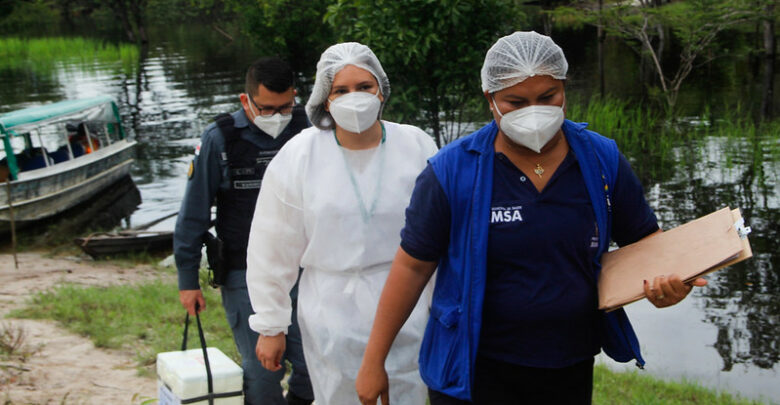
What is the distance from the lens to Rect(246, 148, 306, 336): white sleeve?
10.1 ft

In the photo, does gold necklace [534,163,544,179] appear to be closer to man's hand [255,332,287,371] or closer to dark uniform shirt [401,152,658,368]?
dark uniform shirt [401,152,658,368]

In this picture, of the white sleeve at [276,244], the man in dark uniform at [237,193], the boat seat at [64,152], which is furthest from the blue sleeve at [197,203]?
the boat seat at [64,152]

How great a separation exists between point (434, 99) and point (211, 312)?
10.6 feet

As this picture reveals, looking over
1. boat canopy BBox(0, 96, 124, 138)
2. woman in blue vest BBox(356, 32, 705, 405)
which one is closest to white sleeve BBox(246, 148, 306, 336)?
woman in blue vest BBox(356, 32, 705, 405)

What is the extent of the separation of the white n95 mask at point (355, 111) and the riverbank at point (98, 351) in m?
2.83

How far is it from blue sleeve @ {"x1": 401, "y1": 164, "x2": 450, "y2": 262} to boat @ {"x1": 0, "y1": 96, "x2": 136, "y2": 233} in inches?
490

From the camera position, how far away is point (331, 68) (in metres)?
3.10

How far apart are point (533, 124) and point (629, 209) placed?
434 millimetres

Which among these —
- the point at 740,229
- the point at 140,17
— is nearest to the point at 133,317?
the point at 740,229

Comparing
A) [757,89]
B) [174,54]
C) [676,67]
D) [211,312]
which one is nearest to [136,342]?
[211,312]

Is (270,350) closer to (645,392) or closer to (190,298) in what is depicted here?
(190,298)

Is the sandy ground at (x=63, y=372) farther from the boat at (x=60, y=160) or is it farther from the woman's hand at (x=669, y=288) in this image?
the boat at (x=60, y=160)

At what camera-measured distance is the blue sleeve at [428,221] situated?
233 cm

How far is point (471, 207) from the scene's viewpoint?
229 cm
